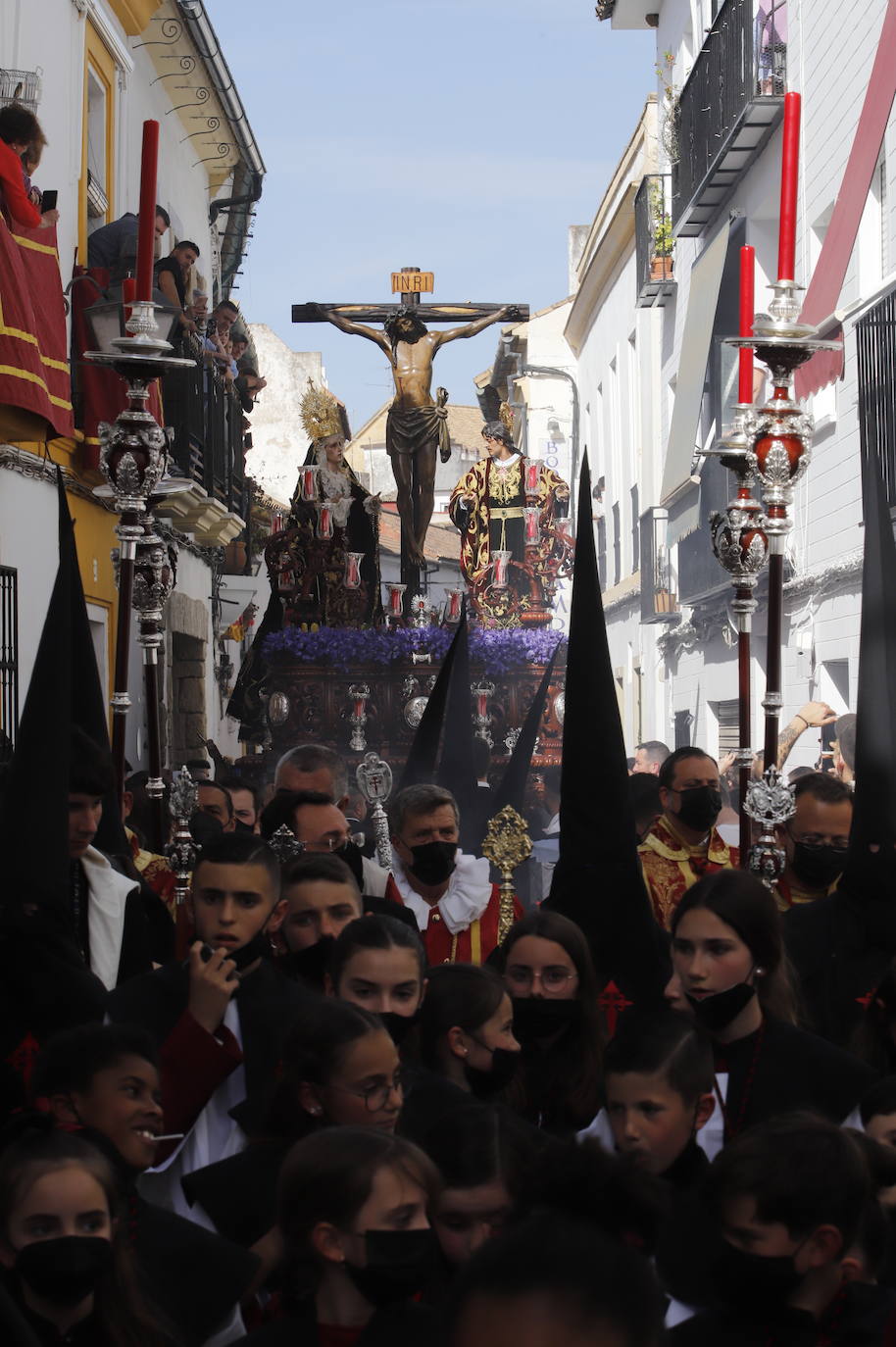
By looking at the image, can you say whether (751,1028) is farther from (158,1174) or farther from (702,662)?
(702,662)

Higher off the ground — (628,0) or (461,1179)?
(628,0)

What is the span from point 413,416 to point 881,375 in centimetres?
374

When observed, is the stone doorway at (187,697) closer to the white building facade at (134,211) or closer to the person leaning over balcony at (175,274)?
the white building facade at (134,211)

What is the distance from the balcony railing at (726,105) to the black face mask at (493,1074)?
10924 millimetres

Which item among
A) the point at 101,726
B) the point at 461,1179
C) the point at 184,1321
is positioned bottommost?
the point at 184,1321

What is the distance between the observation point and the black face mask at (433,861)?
496cm

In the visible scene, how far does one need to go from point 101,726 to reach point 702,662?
14.3 metres

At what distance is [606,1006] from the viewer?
432 cm

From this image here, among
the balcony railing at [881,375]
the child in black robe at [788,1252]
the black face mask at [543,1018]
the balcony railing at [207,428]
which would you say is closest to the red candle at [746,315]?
the black face mask at [543,1018]

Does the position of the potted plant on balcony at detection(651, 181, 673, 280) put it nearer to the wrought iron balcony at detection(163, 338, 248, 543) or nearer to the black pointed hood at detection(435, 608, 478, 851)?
the wrought iron balcony at detection(163, 338, 248, 543)

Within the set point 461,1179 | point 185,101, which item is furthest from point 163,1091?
point 185,101

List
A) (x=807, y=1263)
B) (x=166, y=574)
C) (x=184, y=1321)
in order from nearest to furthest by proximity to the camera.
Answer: (x=807, y=1263)
(x=184, y=1321)
(x=166, y=574)

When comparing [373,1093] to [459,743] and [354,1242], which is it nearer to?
[354,1242]

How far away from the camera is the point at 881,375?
Result: 9.99 metres
